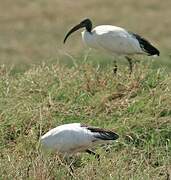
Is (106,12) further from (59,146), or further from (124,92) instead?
(59,146)

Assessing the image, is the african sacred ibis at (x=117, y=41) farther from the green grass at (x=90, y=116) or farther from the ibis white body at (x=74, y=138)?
the ibis white body at (x=74, y=138)

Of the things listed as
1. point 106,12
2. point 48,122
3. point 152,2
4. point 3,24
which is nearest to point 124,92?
point 48,122

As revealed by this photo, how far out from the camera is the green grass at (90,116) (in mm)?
5715

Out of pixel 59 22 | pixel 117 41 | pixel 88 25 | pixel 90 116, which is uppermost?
pixel 88 25

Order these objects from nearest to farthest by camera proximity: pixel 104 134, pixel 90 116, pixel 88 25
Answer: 1. pixel 104 134
2. pixel 90 116
3. pixel 88 25

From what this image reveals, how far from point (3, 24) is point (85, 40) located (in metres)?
10.7

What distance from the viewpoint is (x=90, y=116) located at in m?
7.38

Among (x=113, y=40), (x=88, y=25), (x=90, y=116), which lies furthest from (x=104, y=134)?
(x=88, y=25)

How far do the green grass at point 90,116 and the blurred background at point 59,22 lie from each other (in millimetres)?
6234

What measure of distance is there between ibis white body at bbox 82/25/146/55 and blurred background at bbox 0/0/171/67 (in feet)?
15.1

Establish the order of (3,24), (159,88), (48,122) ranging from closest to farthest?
(48,122) → (159,88) → (3,24)

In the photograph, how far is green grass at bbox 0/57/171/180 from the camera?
18.7 feet

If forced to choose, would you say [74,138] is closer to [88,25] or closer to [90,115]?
[90,115]

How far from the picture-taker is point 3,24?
20188mm
